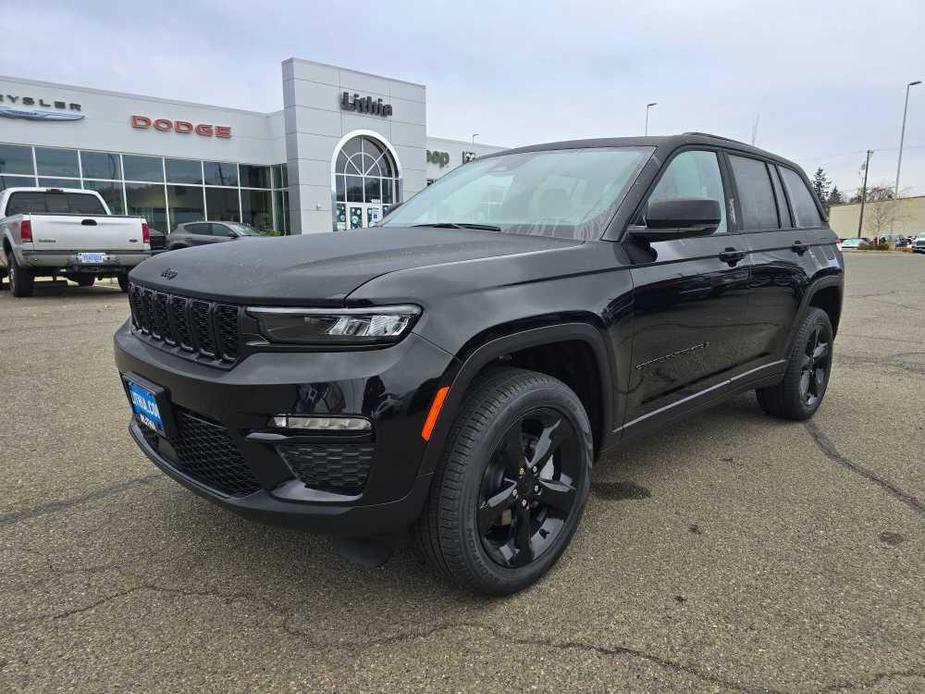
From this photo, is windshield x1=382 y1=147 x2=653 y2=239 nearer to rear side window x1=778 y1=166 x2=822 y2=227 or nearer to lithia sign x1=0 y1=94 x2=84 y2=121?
rear side window x1=778 y1=166 x2=822 y2=227

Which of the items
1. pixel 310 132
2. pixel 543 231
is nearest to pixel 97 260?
pixel 543 231

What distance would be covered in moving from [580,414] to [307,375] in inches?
41.5

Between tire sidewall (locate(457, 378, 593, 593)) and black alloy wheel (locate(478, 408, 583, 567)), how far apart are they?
3cm

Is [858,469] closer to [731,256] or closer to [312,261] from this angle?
[731,256]

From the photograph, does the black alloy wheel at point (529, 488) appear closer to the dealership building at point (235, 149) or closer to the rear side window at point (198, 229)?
the rear side window at point (198, 229)

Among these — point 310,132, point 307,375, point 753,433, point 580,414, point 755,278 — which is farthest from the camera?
point 310,132

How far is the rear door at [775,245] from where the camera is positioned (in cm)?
353

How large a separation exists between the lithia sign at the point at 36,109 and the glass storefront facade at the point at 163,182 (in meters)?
0.99

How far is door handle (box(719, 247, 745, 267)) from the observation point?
3.17 metres

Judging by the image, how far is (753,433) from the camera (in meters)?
4.04

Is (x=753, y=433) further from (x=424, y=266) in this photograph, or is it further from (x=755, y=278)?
(x=424, y=266)

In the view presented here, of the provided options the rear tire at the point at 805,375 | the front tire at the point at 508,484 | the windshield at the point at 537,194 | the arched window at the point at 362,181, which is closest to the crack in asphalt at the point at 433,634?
the front tire at the point at 508,484

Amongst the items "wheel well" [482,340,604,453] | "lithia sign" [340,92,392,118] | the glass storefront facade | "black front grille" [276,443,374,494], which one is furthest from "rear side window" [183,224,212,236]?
"black front grille" [276,443,374,494]

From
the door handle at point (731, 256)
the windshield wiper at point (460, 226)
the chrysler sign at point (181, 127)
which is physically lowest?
the door handle at point (731, 256)
